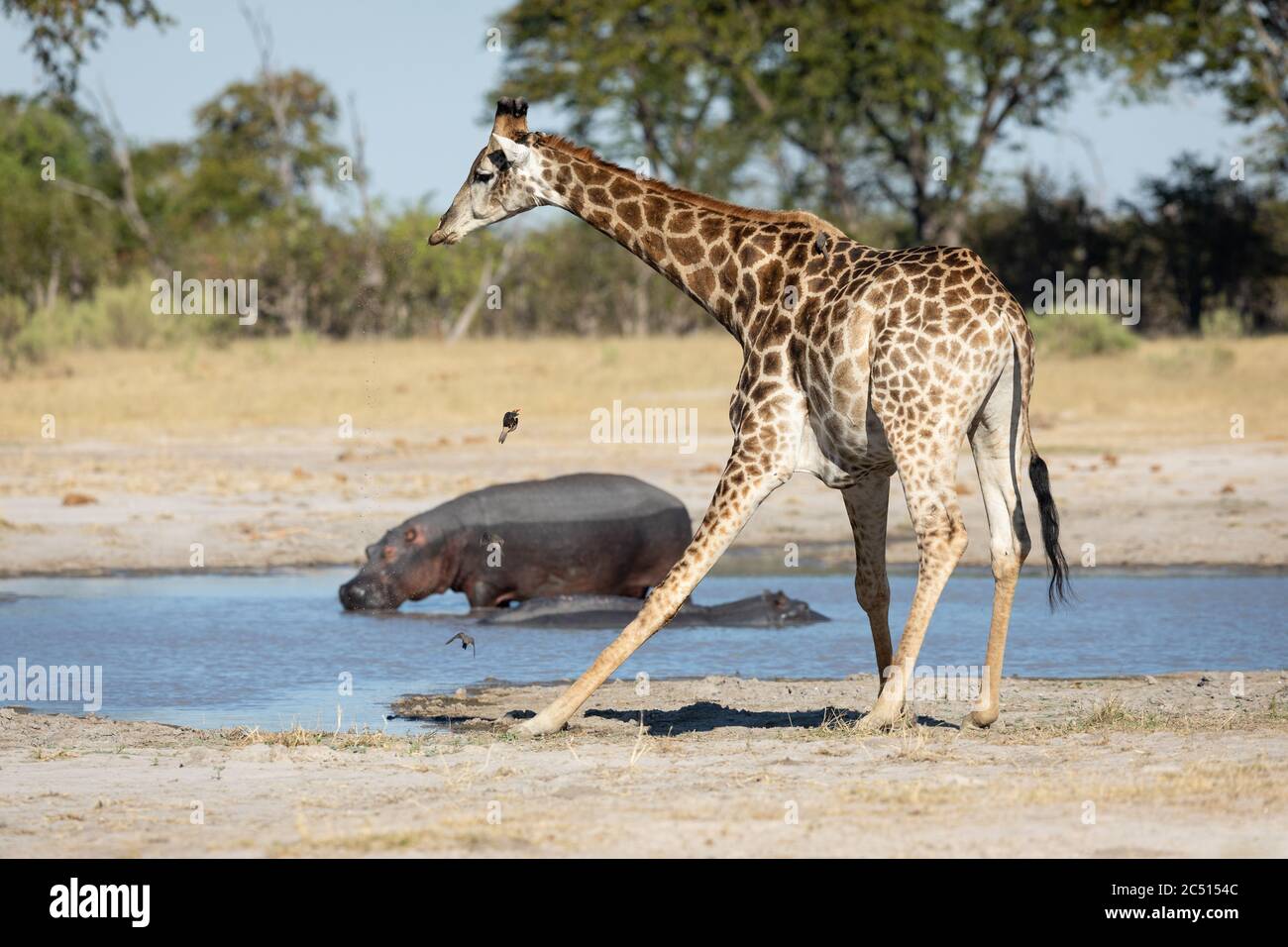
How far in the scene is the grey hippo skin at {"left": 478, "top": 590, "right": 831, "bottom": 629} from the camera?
11.2 metres

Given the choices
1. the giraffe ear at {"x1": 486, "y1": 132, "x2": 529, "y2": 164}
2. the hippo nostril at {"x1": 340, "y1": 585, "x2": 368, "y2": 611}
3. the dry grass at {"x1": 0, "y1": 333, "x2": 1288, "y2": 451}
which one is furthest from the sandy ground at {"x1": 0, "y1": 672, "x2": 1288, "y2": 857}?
the dry grass at {"x1": 0, "y1": 333, "x2": 1288, "y2": 451}

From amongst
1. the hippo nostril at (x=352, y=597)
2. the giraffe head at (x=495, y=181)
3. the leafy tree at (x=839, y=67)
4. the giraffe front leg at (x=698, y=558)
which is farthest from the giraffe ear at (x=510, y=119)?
the leafy tree at (x=839, y=67)

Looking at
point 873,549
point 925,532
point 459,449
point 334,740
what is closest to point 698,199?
point 873,549

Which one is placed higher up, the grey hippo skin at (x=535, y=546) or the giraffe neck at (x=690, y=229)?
the giraffe neck at (x=690, y=229)

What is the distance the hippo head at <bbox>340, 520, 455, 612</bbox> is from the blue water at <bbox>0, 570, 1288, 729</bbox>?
0.18 m

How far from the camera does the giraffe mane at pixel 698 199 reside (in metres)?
7.94

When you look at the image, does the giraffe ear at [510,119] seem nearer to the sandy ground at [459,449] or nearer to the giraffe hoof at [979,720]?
the giraffe hoof at [979,720]

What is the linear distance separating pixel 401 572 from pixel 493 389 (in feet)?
46.2

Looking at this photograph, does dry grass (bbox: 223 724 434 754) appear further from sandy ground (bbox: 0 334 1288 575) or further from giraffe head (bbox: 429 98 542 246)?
sandy ground (bbox: 0 334 1288 575)

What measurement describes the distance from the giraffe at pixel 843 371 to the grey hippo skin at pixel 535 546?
14.4 feet

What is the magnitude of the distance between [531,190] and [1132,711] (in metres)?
3.41

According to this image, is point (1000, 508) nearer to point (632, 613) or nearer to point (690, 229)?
point (690, 229)

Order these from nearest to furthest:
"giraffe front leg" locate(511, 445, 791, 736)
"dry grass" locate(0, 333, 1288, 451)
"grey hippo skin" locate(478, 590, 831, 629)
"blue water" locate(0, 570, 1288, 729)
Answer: "giraffe front leg" locate(511, 445, 791, 736)
"blue water" locate(0, 570, 1288, 729)
"grey hippo skin" locate(478, 590, 831, 629)
"dry grass" locate(0, 333, 1288, 451)

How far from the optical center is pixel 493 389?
2606 cm
